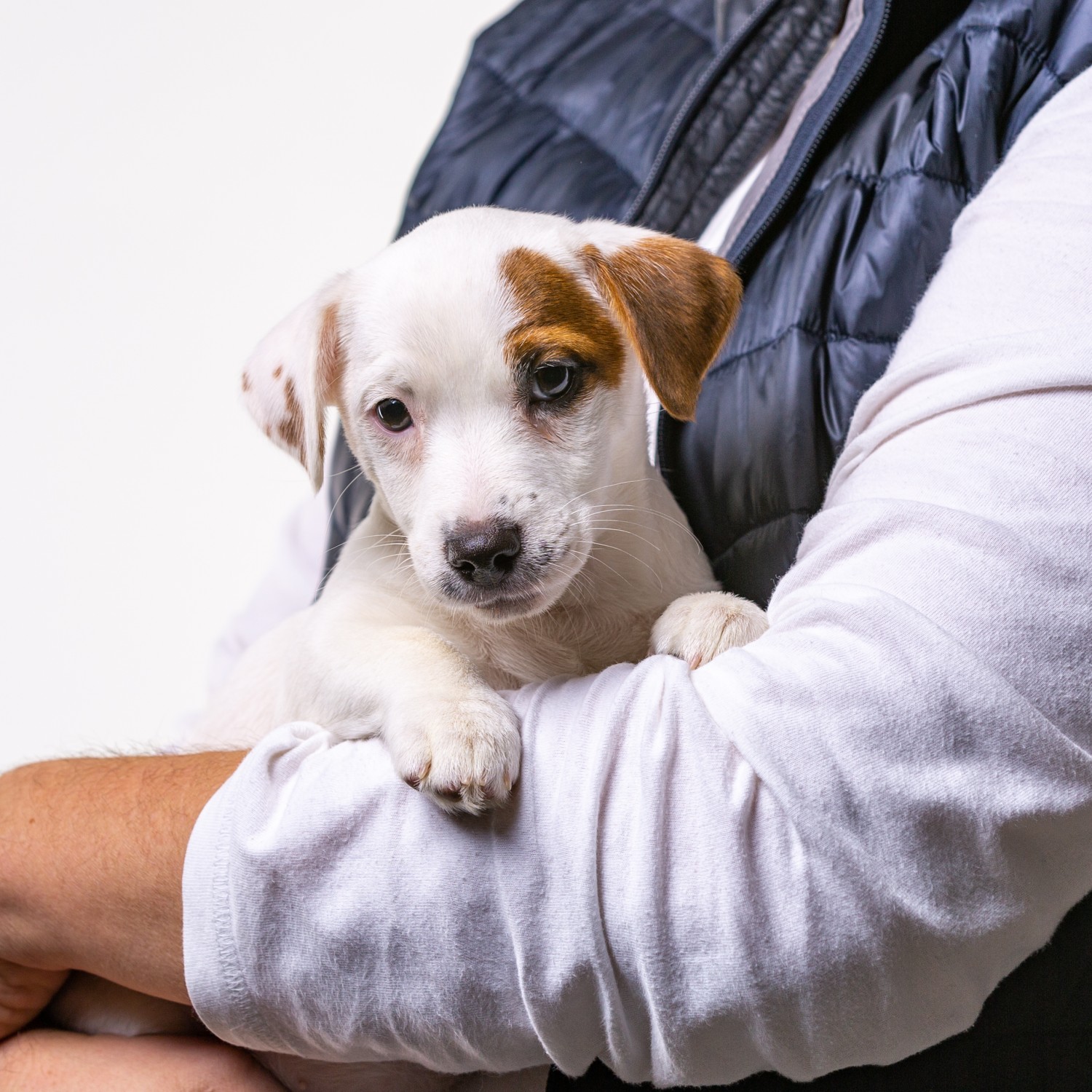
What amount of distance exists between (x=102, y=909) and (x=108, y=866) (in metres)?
0.05

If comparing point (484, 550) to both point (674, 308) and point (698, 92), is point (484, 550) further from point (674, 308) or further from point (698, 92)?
point (698, 92)

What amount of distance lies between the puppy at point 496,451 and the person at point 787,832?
206 mm

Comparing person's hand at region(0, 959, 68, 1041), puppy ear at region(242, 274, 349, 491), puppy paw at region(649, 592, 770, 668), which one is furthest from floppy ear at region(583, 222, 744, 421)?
person's hand at region(0, 959, 68, 1041)

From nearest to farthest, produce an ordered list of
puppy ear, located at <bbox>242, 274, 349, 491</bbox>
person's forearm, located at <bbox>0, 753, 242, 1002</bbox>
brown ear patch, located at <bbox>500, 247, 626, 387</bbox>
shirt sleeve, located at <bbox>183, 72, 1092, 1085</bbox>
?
shirt sleeve, located at <bbox>183, 72, 1092, 1085</bbox>
person's forearm, located at <bbox>0, 753, 242, 1002</bbox>
brown ear patch, located at <bbox>500, 247, 626, 387</bbox>
puppy ear, located at <bbox>242, 274, 349, 491</bbox>

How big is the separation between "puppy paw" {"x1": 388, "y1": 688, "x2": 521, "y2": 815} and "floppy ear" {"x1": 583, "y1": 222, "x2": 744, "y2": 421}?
0.50 metres

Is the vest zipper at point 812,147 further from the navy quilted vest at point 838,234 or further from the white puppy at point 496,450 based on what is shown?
the white puppy at point 496,450

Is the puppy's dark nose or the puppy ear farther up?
the puppy ear

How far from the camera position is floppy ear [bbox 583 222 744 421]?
52.8 inches

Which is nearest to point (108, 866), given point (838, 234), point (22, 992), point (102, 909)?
point (102, 909)

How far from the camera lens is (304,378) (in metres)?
1.53

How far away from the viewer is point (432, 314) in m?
1.34

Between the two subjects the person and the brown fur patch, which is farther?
the brown fur patch

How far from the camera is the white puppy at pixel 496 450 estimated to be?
1.25m

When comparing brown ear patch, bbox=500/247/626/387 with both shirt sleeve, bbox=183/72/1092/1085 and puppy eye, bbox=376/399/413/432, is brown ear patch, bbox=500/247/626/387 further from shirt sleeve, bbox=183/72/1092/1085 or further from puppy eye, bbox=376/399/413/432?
shirt sleeve, bbox=183/72/1092/1085
